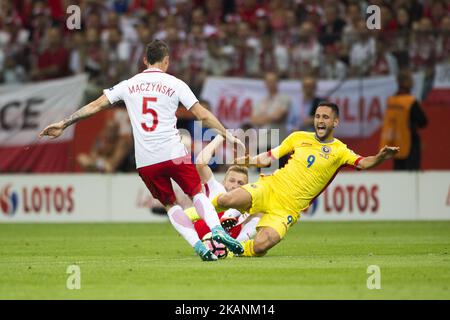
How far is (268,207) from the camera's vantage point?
12.8m

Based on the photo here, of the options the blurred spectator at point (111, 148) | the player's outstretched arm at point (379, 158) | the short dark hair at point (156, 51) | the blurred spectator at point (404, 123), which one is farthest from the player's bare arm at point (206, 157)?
the blurred spectator at point (111, 148)

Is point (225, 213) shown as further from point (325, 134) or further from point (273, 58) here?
point (273, 58)

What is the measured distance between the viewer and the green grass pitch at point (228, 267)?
9516mm

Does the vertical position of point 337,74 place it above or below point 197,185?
above

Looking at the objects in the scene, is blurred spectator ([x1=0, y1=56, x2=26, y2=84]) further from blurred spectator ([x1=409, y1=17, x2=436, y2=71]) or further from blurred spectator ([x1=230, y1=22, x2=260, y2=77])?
blurred spectator ([x1=409, y1=17, x2=436, y2=71])

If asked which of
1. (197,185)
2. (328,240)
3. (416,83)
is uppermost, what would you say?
(416,83)

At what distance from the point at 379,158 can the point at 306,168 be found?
104 centimetres

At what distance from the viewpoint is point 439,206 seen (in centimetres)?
2084

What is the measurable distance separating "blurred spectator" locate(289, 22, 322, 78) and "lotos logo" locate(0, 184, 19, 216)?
622 cm

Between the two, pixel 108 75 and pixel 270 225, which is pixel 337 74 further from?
pixel 270 225

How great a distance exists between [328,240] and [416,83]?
5.98 meters

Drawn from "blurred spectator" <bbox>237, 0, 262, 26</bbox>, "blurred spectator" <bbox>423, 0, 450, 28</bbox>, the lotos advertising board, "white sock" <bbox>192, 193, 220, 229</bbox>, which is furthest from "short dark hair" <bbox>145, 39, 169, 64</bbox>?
"blurred spectator" <bbox>237, 0, 262, 26</bbox>
